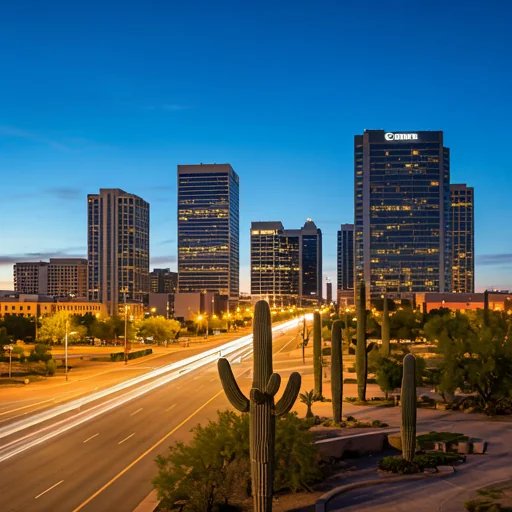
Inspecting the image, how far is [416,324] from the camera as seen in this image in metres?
95.5

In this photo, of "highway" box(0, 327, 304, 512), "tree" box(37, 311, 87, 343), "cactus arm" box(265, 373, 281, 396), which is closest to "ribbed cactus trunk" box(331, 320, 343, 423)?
"highway" box(0, 327, 304, 512)

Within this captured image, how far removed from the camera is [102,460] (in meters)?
26.1

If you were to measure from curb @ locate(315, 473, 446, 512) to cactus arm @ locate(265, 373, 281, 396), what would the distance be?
4512mm

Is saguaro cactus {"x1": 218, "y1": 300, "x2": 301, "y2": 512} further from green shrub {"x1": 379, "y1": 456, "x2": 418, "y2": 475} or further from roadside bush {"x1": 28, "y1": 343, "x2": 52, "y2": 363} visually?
roadside bush {"x1": 28, "y1": 343, "x2": 52, "y2": 363}

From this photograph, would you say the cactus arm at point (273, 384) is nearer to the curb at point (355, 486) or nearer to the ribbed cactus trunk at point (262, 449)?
the ribbed cactus trunk at point (262, 449)

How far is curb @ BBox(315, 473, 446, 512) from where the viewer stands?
19034 millimetres

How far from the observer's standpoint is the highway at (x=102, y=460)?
20844mm

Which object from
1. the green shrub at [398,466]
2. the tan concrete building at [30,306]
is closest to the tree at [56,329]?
the tan concrete building at [30,306]

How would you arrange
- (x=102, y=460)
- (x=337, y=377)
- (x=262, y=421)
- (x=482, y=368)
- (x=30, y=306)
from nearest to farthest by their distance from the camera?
(x=262, y=421) → (x=102, y=460) → (x=337, y=377) → (x=482, y=368) → (x=30, y=306)

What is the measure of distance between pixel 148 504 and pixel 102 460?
6855mm

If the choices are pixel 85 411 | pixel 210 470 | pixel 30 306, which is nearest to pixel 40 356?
pixel 85 411

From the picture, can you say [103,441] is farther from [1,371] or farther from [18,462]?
[1,371]

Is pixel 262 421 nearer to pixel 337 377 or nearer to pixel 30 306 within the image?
pixel 337 377

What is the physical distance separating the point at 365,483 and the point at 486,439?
1059cm
